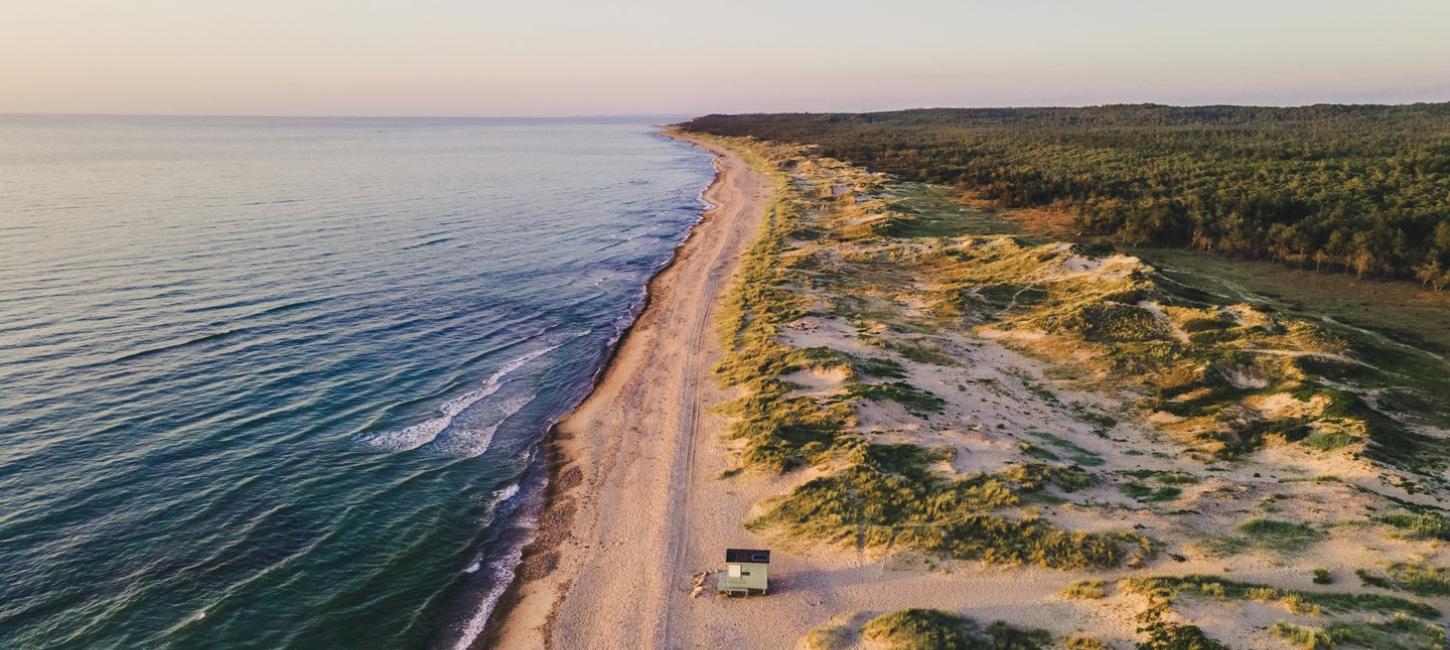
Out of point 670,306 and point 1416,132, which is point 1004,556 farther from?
point 1416,132

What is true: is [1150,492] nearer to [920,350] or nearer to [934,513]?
[934,513]

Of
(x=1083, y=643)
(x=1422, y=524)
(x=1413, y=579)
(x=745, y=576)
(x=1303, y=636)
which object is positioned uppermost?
(x=1422, y=524)

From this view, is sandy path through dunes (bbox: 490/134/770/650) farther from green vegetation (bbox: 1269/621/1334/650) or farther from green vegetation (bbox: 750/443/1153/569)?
green vegetation (bbox: 1269/621/1334/650)

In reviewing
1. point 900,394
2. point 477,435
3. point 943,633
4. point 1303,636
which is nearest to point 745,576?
point 943,633

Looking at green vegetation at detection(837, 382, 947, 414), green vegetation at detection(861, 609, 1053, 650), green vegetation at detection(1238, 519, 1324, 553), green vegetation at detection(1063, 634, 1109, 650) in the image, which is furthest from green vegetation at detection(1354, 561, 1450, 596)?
green vegetation at detection(837, 382, 947, 414)

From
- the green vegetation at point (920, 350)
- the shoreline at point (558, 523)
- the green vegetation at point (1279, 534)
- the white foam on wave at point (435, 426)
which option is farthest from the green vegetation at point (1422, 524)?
the white foam on wave at point (435, 426)
